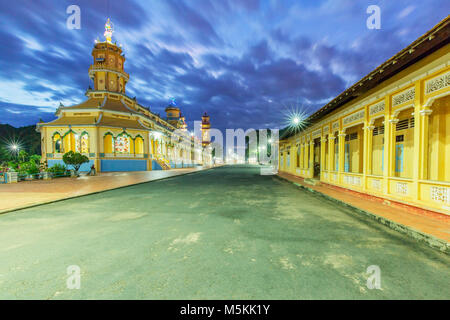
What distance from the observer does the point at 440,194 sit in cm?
497

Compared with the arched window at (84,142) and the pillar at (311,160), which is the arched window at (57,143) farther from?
the pillar at (311,160)

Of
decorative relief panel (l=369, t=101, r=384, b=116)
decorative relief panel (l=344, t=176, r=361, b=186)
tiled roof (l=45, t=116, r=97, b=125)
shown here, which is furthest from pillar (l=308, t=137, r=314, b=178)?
tiled roof (l=45, t=116, r=97, b=125)

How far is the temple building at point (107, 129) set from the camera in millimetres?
23266

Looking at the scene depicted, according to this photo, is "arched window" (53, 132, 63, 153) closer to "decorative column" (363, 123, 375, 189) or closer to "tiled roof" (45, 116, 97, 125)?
"tiled roof" (45, 116, 97, 125)

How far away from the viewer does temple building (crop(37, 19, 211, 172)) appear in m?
23.3

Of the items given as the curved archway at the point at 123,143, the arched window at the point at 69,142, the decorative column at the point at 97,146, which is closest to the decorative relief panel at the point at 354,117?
the curved archway at the point at 123,143

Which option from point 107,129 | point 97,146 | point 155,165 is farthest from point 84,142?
point 155,165

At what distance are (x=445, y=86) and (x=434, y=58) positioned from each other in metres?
0.88

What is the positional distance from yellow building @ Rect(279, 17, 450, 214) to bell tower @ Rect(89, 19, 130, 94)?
32.2 m

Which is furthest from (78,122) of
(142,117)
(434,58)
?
(434,58)

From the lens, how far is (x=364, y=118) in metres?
8.10

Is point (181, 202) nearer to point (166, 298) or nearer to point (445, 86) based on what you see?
point (166, 298)

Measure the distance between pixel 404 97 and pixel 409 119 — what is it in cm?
212

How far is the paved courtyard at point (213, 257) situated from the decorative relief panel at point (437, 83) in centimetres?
413
